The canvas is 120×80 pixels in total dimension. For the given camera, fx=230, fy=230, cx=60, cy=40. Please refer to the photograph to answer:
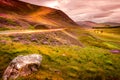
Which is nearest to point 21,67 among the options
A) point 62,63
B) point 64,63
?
point 62,63

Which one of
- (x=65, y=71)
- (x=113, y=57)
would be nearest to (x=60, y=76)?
(x=65, y=71)

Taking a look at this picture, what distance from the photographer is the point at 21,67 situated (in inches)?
1081

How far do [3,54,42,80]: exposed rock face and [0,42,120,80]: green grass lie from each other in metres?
0.69

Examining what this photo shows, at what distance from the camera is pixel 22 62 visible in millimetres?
28172

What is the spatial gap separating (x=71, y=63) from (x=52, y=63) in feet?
11.5

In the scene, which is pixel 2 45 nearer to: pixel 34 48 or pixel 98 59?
pixel 34 48

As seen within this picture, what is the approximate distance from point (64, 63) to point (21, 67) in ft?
24.8

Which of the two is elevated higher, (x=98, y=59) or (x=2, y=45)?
(x=2, y=45)

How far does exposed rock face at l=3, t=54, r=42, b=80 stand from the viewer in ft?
88.6

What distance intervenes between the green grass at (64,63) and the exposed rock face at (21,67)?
0.69m

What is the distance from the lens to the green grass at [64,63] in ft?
97.6

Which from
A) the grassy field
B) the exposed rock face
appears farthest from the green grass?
the exposed rock face

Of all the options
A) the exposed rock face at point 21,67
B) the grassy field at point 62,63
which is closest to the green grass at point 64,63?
the grassy field at point 62,63

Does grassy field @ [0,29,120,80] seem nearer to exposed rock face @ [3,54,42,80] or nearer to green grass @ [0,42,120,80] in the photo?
green grass @ [0,42,120,80]
